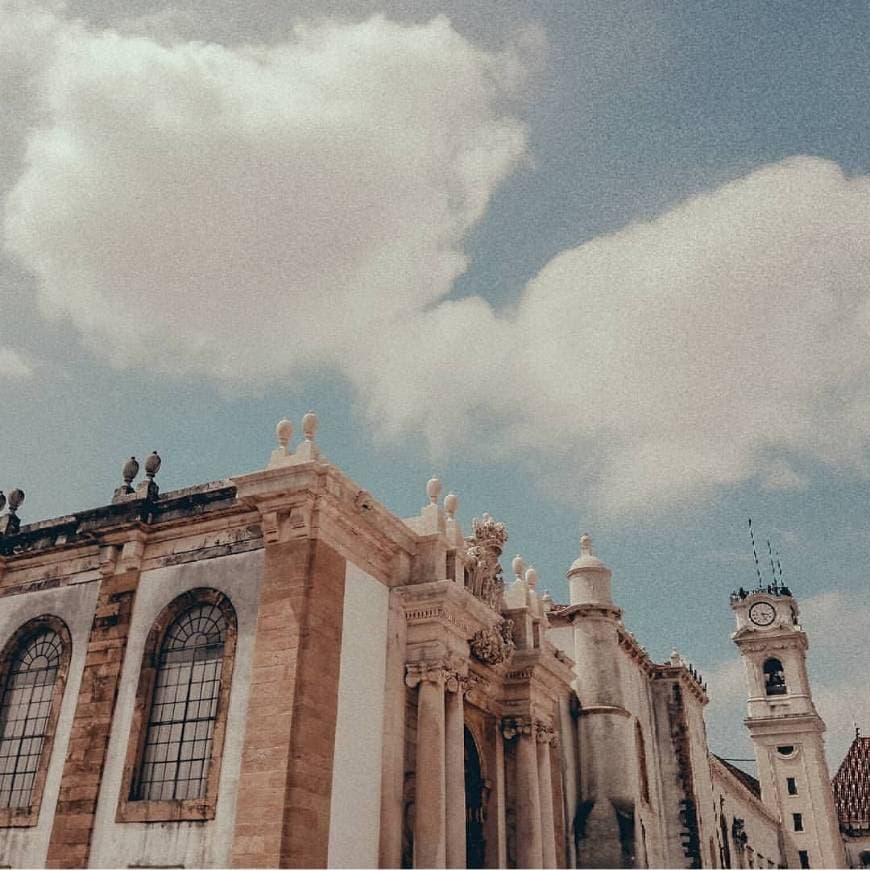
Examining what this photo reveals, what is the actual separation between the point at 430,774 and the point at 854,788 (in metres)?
63.0

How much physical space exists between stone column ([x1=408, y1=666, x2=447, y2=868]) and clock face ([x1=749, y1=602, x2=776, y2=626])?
2144 inches

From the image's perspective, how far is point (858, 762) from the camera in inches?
2869

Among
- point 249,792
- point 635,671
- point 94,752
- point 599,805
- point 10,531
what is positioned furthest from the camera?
point 635,671

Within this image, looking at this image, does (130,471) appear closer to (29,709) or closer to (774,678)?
(29,709)

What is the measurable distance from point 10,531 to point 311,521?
9592 millimetres

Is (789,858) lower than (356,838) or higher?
higher

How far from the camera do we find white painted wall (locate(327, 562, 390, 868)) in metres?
17.5

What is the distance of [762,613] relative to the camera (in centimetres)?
6938

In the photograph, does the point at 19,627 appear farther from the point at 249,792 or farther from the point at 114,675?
the point at 249,792

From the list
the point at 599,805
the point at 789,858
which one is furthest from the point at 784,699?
the point at 599,805

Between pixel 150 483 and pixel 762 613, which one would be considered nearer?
pixel 150 483

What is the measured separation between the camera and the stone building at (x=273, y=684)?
56.6ft

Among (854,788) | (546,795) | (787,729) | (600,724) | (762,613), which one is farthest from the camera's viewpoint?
(854,788)

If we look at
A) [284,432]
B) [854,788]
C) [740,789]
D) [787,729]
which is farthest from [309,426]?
[854,788]
